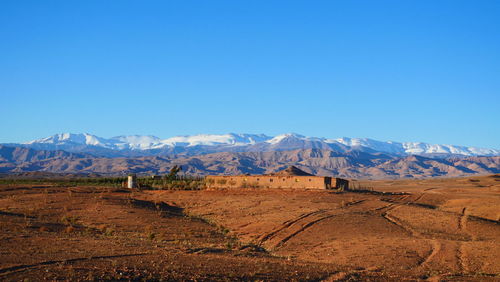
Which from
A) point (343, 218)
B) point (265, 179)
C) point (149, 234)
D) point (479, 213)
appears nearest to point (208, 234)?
point (149, 234)

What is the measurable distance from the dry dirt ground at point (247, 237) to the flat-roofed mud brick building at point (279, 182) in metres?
3.52

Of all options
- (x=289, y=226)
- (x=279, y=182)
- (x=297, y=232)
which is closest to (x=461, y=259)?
(x=297, y=232)

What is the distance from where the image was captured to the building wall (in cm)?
5156

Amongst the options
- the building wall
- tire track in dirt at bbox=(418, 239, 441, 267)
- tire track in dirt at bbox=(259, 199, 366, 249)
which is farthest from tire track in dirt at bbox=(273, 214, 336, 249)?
the building wall

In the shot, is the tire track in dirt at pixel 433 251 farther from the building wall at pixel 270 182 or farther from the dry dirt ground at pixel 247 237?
the building wall at pixel 270 182

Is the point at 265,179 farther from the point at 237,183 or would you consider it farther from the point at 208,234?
the point at 208,234

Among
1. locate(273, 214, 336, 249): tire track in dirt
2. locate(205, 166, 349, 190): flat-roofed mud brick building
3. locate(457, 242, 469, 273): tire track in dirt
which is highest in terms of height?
locate(205, 166, 349, 190): flat-roofed mud brick building

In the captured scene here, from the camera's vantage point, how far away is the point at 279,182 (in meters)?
53.3

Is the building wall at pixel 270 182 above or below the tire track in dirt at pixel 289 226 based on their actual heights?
above

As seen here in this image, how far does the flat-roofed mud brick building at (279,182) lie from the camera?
169 feet

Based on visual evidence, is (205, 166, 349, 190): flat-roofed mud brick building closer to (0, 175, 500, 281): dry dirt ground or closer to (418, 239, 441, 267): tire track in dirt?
(0, 175, 500, 281): dry dirt ground

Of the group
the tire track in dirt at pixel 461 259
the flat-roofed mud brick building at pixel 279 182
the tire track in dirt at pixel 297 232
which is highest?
the flat-roofed mud brick building at pixel 279 182

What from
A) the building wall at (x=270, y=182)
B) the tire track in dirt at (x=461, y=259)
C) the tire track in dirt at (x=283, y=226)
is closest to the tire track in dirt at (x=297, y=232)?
the tire track in dirt at (x=283, y=226)

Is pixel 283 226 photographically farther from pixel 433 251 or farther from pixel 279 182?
pixel 279 182
